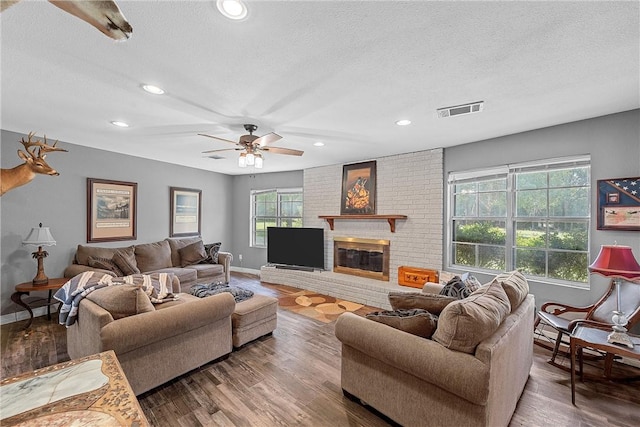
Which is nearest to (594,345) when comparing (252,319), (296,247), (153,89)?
(252,319)

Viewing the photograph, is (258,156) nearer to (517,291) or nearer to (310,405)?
(310,405)

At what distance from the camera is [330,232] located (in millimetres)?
5559

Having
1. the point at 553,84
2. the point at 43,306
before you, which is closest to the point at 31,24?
the point at 553,84

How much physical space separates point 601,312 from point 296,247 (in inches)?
177

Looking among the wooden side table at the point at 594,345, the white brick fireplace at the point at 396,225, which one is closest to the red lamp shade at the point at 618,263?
the wooden side table at the point at 594,345

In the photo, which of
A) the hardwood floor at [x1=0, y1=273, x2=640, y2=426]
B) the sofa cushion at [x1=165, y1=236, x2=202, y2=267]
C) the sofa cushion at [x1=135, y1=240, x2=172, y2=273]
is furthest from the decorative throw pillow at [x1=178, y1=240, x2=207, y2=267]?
the hardwood floor at [x1=0, y1=273, x2=640, y2=426]

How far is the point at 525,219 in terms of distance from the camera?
11.4ft

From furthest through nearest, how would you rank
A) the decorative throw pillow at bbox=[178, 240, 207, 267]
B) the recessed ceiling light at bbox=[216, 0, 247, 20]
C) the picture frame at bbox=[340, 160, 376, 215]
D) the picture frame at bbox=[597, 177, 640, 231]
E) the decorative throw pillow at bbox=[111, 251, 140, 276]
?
the decorative throw pillow at bbox=[178, 240, 207, 267]
the picture frame at bbox=[340, 160, 376, 215]
the decorative throw pillow at bbox=[111, 251, 140, 276]
the picture frame at bbox=[597, 177, 640, 231]
the recessed ceiling light at bbox=[216, 0, 247, 20]

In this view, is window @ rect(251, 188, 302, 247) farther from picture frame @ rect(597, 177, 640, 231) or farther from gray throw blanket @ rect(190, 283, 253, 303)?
picture frame @ rect(597, 177, 640, 231)

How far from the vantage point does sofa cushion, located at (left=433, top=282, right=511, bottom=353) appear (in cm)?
158

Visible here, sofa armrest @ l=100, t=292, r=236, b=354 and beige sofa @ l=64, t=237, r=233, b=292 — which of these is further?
beige sofa @ l=64, t=237, r=233, b=292

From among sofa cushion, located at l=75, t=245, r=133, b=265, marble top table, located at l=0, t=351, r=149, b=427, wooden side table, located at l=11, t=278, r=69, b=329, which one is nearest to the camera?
marble top table, located at l=0, t=351, r=149, b=427

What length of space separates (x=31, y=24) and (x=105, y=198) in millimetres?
3664

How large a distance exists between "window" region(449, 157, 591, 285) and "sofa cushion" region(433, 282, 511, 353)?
2.21 meters
